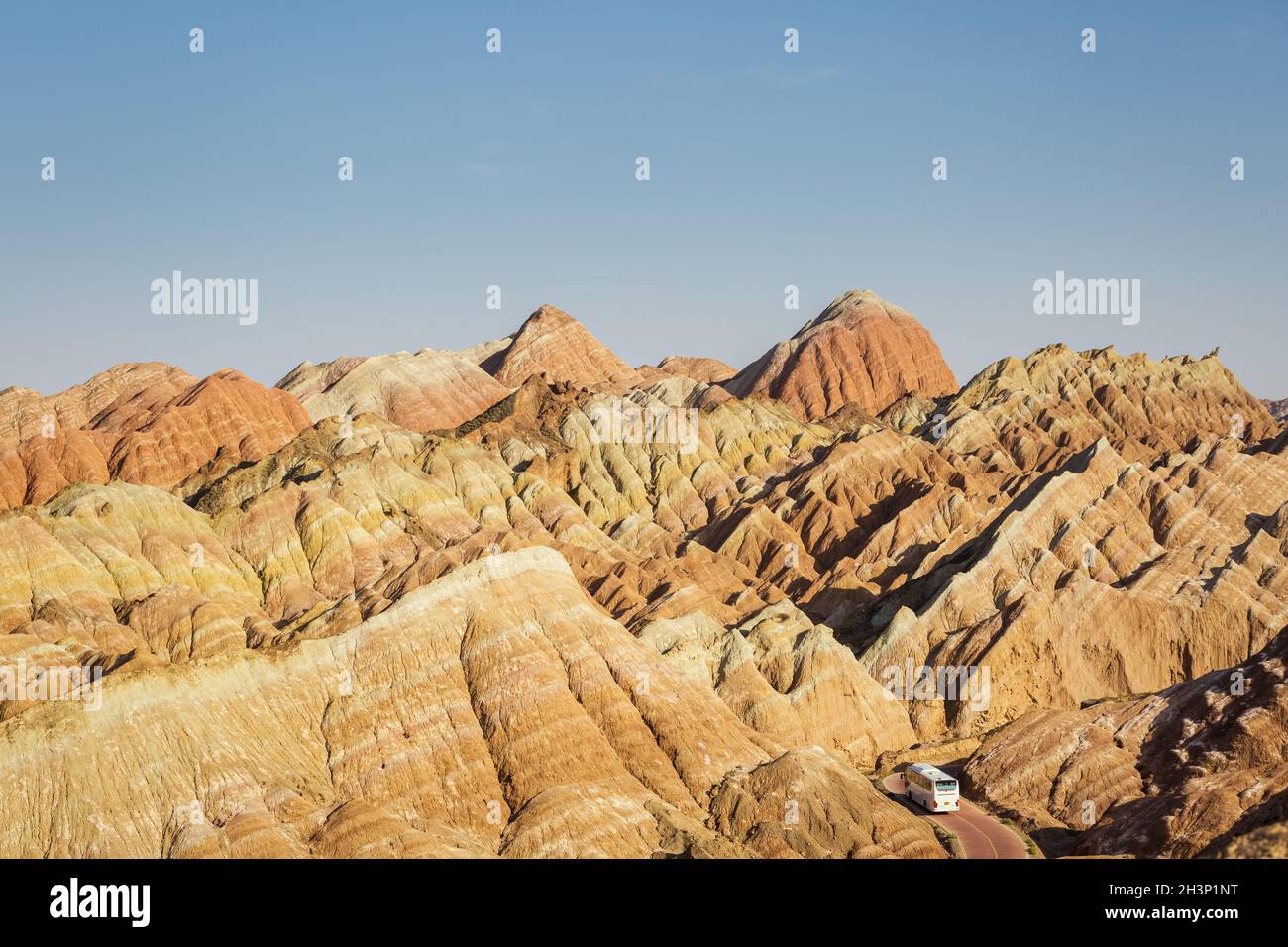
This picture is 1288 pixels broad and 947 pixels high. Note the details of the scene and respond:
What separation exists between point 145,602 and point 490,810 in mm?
46537

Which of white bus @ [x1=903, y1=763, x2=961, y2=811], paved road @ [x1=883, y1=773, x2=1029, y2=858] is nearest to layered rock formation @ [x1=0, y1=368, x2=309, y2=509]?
white bus @ [x1=903, y1=763, x2=961, y2=811]

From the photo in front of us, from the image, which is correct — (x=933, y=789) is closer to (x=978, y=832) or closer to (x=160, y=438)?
(x=978, y=832)

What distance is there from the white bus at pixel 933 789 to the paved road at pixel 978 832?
0.40 meters

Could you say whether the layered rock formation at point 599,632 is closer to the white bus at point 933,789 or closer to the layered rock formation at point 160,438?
the layered rock formation at point 160,438

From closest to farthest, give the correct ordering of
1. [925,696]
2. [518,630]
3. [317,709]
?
[317,709], [518,630], [925,696]

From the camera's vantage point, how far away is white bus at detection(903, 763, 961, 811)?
70.0 m

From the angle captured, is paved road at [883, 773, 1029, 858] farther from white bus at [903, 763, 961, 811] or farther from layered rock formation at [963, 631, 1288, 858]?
layered rock formation at [963, 631, 1288, 858]

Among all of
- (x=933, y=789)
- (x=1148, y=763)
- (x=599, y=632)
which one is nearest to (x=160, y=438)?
(x=599, y=632)

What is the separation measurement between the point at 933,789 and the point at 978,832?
3.92m

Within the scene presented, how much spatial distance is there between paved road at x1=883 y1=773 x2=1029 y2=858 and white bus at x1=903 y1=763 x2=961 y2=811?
15.7 inches

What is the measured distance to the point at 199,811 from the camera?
5341 centimetres

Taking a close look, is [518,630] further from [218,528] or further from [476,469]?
[476,469]

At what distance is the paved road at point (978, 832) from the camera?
63.4 m
